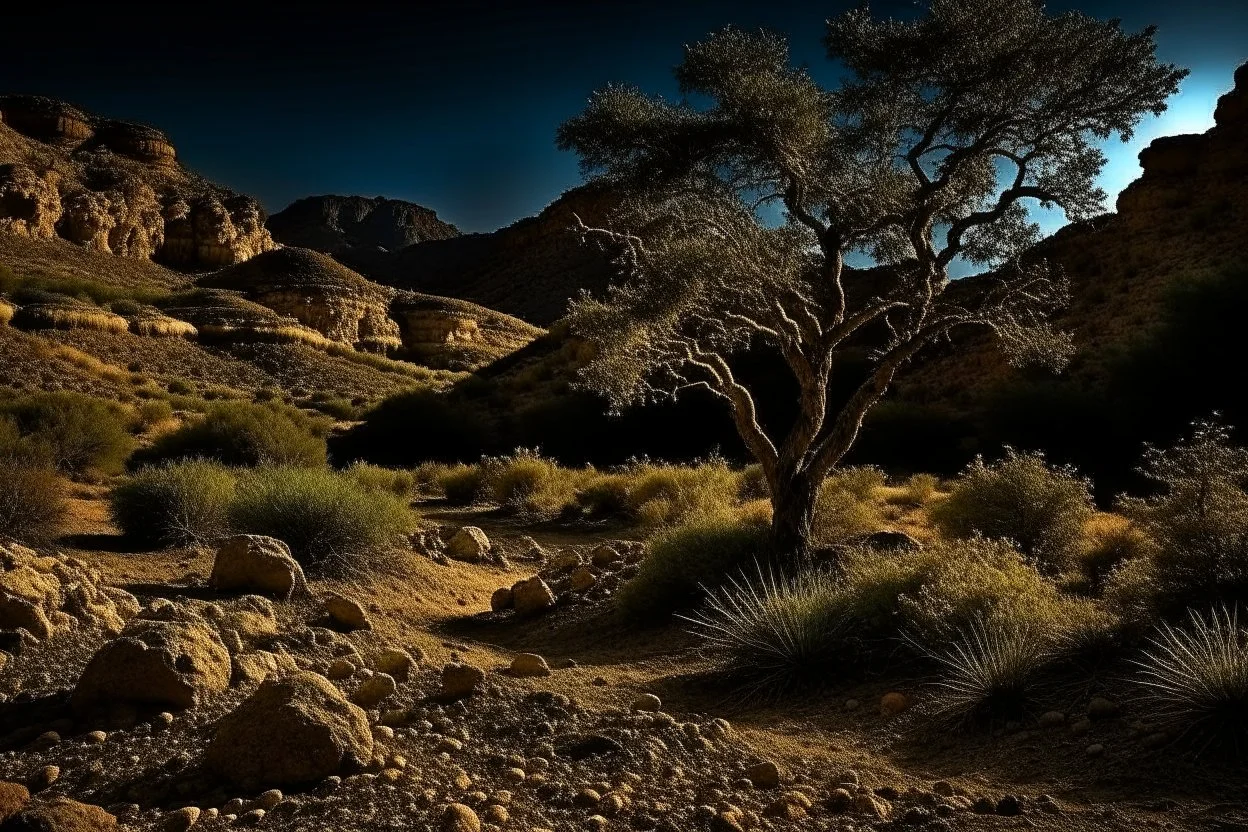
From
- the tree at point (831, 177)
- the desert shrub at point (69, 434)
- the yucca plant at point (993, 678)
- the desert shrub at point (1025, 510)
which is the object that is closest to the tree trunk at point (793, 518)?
the tree at point (831, 177)

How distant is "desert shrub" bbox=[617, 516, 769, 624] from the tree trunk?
237mm

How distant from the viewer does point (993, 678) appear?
5.48m

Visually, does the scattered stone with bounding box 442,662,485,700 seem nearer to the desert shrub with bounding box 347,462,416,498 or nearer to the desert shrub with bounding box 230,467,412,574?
the desert shrub with bounding box 230,467,412,574

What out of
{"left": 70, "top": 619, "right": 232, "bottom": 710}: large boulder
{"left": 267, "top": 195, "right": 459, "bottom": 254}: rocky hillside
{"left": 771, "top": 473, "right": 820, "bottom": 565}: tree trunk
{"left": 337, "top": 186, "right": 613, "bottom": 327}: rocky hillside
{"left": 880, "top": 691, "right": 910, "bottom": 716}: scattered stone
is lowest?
{"left": 880, "top": 691, "right": 910, "bottom": 716}: scattered stone

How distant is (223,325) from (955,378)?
3932 cm

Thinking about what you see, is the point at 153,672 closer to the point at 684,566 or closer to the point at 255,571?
the point at 255,571

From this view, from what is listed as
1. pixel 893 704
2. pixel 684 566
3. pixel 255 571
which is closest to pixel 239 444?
pixel 255 571

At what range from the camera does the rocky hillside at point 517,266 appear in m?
86.4

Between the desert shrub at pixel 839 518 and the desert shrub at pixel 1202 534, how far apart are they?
4.83m

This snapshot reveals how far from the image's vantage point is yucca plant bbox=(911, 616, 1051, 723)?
539 centimetres

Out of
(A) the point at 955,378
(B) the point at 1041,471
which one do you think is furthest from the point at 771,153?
(A) the point at 955,378

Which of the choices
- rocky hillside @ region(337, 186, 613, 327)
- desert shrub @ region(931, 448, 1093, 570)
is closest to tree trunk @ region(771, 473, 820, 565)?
desert shrub @ region(931, 448, 1093, 570)

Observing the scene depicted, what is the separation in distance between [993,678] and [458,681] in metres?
3.16

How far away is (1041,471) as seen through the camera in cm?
1175
